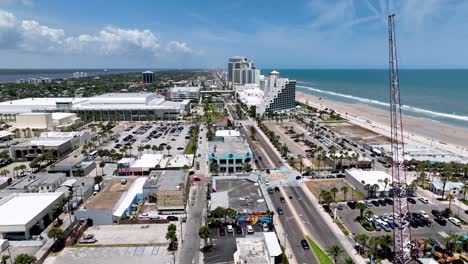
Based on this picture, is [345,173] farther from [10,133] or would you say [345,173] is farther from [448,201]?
[10,133]

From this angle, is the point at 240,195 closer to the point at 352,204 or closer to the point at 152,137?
the point at 352,204

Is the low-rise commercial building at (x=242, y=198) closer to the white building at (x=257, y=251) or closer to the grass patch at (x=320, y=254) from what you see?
the grass patch at (x=320, y=254)

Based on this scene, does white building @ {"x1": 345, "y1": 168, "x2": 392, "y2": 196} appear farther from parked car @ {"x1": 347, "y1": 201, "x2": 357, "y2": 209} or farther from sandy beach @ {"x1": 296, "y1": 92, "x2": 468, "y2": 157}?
sandy beach @ {"x1": 296, "y1": 92, "x2": 468, "y2": 157}

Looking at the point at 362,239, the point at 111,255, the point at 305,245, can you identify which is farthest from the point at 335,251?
the point at 111,255

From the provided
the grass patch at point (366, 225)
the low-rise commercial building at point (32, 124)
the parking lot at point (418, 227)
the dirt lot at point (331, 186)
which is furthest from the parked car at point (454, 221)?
the low-rise commercial building at point (32, 124)

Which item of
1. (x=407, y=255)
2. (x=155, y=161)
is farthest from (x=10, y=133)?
(x=407, y=255)

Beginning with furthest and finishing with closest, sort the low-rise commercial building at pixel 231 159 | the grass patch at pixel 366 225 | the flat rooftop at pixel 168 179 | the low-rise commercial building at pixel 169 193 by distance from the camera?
the low-rise commercial building at pixel 231 159, the flat rooftop at pixel 168 179, the low-rise commercial building at pixel 169 193, the grass patch at pixel 366 225
